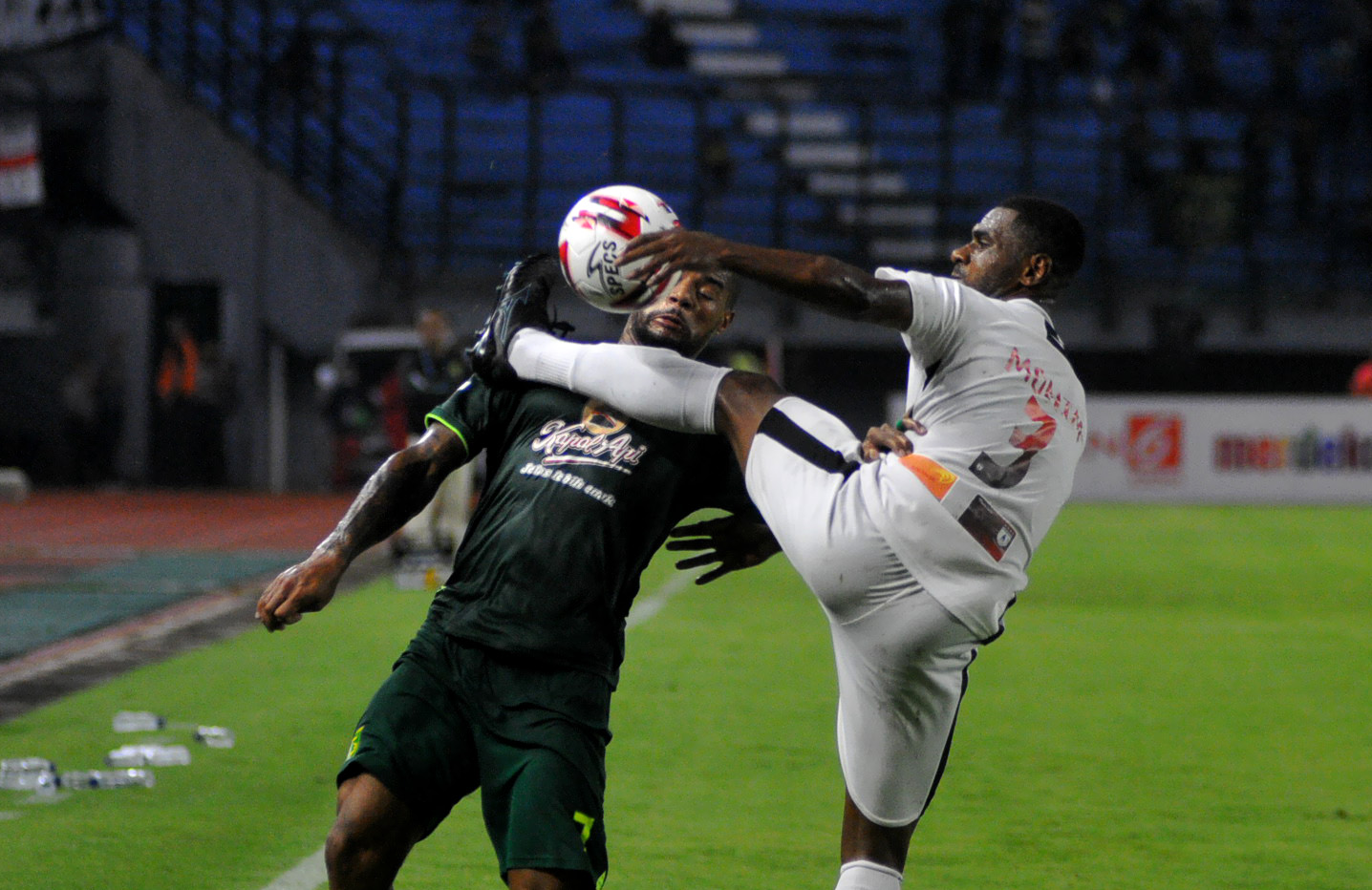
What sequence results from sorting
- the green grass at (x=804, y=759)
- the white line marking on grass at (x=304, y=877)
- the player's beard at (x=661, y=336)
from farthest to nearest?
1. the green grass at (x=804, y=759)
2. the white line marking on grass at (x=304, y=877)
3. the player's beard at (x=661, y=336)

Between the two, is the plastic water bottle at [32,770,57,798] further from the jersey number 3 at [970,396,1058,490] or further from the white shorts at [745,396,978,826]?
the jersey number 3 at [970,396,1058,490]

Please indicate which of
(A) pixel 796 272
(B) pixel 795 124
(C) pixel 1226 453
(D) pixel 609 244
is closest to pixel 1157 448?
(C) pixel 1226 453

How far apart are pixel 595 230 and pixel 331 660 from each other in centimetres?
653

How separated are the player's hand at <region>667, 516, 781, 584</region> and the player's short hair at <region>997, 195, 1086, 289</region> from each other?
3.06 ft

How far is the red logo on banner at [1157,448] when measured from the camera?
24500 mm

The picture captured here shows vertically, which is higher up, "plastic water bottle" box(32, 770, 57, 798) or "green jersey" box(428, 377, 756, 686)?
"green jersey" box(428, 377, 756, 686)

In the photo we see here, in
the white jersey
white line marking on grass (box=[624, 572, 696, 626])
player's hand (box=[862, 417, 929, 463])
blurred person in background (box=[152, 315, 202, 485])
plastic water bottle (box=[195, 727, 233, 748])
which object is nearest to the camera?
the white jersey

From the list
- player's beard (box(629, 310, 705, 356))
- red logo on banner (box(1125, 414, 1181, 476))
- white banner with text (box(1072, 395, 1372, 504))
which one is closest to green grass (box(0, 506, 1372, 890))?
player's beard (box(629, 310, 705, 356))

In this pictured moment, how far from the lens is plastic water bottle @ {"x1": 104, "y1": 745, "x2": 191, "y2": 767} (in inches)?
280

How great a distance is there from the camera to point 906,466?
12.9 feet

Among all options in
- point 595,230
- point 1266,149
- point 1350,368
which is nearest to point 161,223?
point 1266,149

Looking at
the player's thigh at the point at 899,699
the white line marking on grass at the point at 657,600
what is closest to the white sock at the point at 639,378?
the player's thigh at the point at 899,699

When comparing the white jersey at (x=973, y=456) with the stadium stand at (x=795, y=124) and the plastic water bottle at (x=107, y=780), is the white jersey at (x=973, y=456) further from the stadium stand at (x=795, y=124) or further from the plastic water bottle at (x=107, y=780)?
the stadium stand at (x=795, y=124)

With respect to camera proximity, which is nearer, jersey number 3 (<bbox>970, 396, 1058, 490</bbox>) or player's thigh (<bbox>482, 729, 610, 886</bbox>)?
player's thigh (<bbox>482, 729, 610, 886</bbox>)
